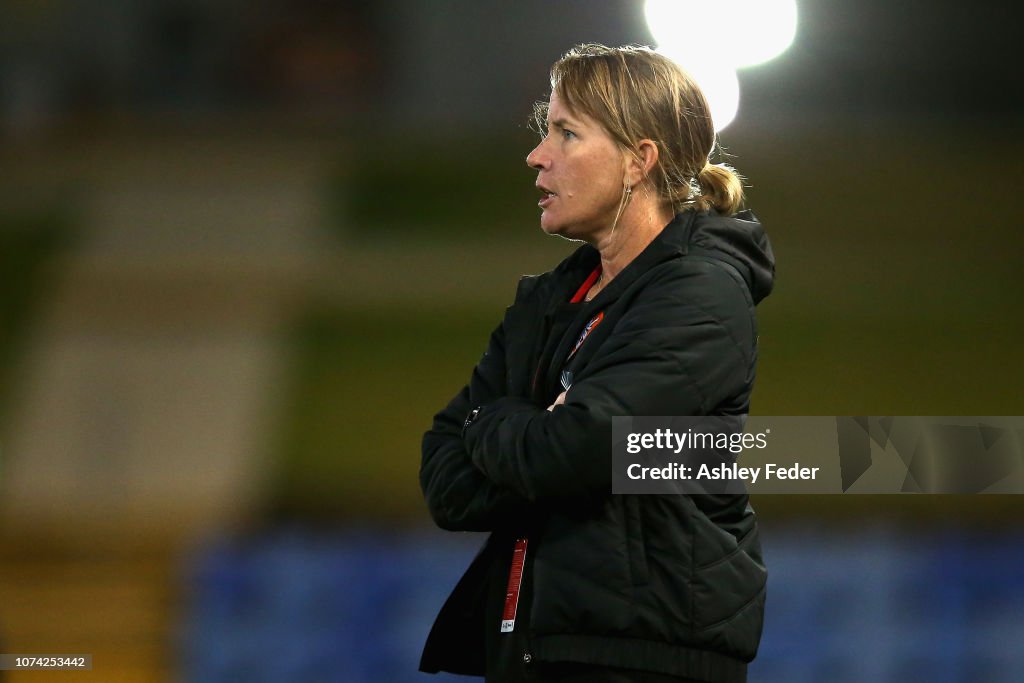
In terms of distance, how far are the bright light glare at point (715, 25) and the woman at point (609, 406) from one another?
7.88ft

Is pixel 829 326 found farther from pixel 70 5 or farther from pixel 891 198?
pixel 70 5

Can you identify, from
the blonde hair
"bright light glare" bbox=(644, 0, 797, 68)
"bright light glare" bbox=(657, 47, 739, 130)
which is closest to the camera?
the blonde hair

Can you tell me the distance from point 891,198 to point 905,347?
0.58 metres

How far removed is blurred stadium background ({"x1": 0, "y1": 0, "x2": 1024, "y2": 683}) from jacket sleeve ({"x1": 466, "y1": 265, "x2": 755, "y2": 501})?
2.03 m

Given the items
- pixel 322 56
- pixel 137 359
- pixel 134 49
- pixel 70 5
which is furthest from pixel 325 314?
pixel 70 5

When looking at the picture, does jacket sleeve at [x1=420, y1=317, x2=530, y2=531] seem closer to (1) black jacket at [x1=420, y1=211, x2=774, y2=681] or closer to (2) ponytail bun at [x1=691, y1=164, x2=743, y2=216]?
(1) black jacket at [x1=420, y1=211, x2=774, y2=681]

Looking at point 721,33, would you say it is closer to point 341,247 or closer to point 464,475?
point 341,247

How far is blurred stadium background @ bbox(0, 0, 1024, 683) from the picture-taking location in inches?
138

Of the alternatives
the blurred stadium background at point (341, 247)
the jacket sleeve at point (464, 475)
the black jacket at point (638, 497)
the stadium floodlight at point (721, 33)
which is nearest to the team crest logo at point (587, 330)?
the black jacket at point (638, 497)

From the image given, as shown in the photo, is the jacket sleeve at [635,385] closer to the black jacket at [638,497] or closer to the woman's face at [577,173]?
the black jacket at [638,497]

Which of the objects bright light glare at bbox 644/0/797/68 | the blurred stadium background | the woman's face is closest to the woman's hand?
the woman's face

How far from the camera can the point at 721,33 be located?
341 centimetres

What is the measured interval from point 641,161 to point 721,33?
2509 millimetres

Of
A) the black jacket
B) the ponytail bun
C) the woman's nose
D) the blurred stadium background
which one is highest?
the blurred stadium background
